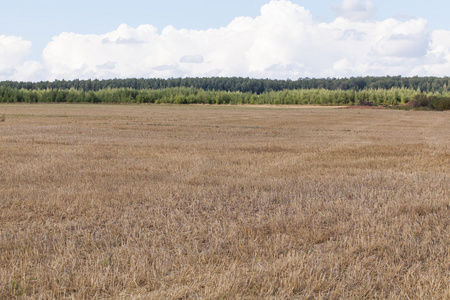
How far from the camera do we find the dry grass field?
5.43 metres

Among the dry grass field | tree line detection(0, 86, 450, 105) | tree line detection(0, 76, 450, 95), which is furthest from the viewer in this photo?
tree line detection(0, 76, 450, 95)

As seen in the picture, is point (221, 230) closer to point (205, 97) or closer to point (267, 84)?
point (205, 97)

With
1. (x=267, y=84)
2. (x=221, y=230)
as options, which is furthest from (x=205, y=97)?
(x=221, y=230)

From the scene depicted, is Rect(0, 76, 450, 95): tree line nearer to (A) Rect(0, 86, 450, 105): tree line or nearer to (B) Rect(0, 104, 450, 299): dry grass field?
(A) Rect(0, 86, 450, 105): tree line

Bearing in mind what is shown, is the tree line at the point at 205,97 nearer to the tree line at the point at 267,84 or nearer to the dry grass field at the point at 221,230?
the tree line at the point at 267,84

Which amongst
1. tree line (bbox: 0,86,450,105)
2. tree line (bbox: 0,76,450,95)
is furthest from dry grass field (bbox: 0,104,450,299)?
tree line (bbox: 0,76,450,95)

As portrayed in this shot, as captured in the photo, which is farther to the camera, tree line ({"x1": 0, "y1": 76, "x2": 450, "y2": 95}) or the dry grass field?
tree line ({"x1": 0, "y1": 76, "x2": 450, "y2": 95})

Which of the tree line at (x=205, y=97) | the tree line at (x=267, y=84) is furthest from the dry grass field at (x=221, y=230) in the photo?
the tree line at (x=267, y=84)

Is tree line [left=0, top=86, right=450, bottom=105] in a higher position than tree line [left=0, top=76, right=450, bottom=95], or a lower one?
lower

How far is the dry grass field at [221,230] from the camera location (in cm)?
543

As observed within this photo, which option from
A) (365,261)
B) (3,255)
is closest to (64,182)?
(3,255)

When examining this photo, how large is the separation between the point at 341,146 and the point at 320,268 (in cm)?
1624

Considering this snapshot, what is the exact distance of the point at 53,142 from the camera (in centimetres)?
2147

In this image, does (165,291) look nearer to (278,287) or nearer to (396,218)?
(278,287)
